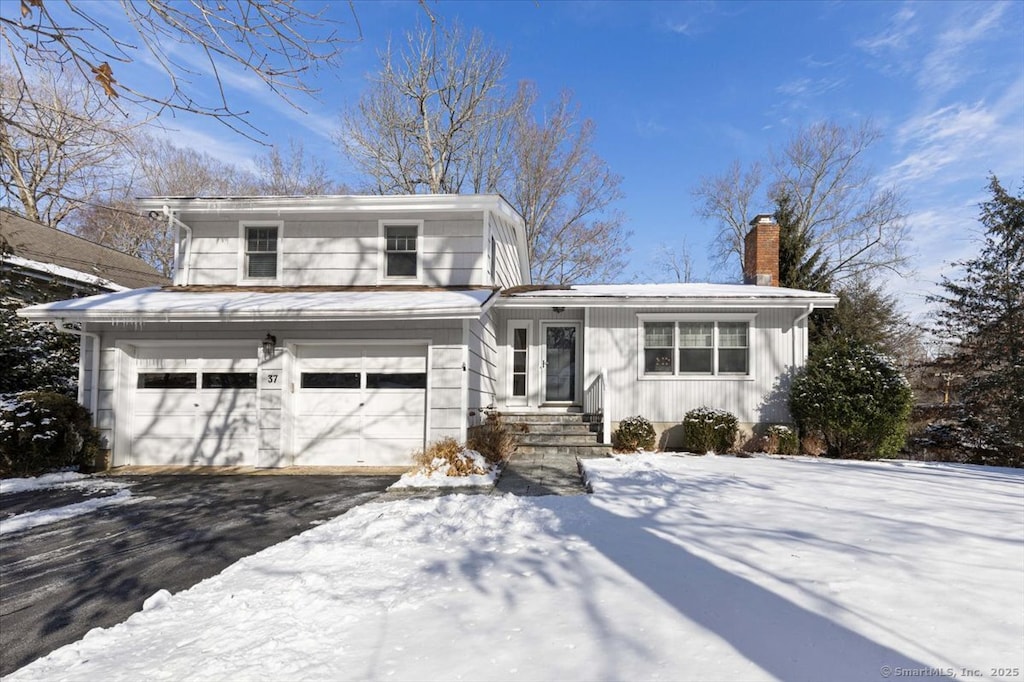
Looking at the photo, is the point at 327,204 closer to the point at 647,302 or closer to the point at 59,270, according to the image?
the point at 647,302

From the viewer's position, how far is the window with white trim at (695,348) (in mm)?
11242

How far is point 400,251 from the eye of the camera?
1050 centimetres

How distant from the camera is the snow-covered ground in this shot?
19.9 feet

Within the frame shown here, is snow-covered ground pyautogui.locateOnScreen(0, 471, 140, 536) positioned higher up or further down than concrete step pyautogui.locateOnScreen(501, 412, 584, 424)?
further down

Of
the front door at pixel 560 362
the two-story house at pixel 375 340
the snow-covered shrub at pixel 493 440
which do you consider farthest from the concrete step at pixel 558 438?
the front door at pixel 560 362

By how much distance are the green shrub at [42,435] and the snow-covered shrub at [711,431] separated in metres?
11.1

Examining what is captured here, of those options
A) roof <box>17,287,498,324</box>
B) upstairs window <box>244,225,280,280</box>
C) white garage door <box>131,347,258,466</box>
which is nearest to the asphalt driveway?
white garage door <box>131,347,258,466</box>

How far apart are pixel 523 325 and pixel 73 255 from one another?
1406 centimetres

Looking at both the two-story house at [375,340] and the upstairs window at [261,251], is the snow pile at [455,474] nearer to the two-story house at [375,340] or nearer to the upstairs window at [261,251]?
the two-story house at [375,340]

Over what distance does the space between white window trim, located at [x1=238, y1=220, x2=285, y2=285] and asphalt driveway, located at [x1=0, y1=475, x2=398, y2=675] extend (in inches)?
163

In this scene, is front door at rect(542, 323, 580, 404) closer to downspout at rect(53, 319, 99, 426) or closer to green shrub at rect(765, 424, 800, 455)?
green shrub at rect(765, 424, 800, 455)

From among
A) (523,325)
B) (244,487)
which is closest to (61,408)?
(244,487)

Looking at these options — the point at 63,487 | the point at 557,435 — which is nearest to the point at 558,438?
the point at 557,435

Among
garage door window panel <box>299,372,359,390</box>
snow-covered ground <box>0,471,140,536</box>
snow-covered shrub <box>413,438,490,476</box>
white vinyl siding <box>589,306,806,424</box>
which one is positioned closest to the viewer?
snow-covered ground <box>0,471,140,536</box>
